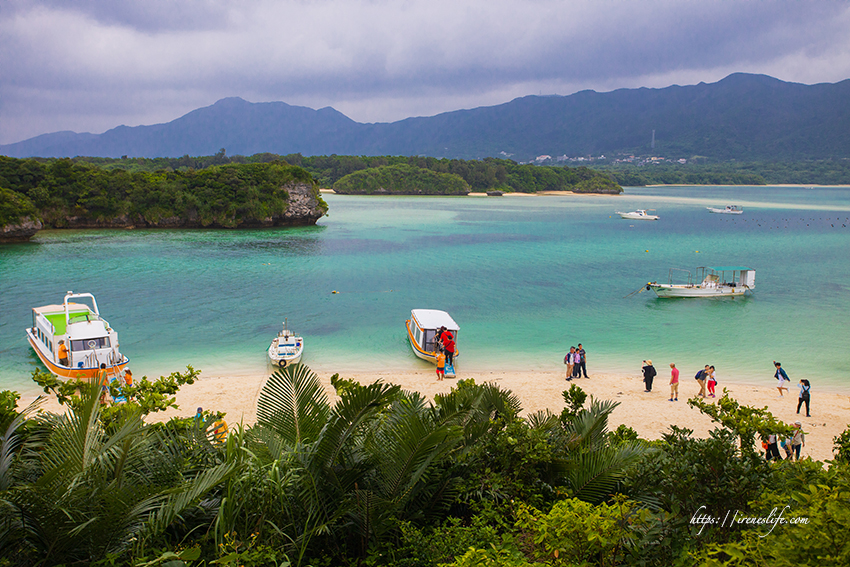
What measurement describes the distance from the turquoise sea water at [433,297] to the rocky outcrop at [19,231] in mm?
1395

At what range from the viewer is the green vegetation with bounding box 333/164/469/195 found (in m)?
141

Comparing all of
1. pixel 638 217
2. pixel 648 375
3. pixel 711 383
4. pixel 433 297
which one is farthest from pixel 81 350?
pixel 638 217

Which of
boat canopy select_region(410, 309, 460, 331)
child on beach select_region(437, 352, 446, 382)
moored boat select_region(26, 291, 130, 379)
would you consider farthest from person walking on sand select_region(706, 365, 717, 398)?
moored boat select_region(26, 291, 130, 379)

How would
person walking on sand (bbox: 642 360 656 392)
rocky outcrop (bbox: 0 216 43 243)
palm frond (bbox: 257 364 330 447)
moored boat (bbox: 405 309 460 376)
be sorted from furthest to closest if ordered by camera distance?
rocky outcrop (bbox: 0 216 43 243)
moored boat (bbox: 405 309 460 376)
person walking on sand (bbox: 642 360 656 392)
palm frond (bbox: 257 364 330 447)

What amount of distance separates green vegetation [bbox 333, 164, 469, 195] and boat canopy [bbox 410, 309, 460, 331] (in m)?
122

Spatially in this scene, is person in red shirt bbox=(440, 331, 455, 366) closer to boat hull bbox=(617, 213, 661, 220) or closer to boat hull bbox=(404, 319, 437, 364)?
boat hull bbox=(404, 319, 437, 364)

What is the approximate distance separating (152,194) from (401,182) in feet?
283

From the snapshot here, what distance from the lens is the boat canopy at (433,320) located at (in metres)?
19.9

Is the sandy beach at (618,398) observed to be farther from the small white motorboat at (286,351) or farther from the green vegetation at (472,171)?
the green vegetation at (472,171)

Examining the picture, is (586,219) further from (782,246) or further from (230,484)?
(230,484)

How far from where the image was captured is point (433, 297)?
31594 millimetres

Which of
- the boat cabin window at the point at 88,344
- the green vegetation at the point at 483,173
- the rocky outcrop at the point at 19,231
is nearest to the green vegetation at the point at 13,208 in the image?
the rocky outcrop at the point at 19,231

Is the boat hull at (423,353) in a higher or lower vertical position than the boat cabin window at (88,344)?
lower

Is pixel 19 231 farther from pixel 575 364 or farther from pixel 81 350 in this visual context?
pixel 575 364
